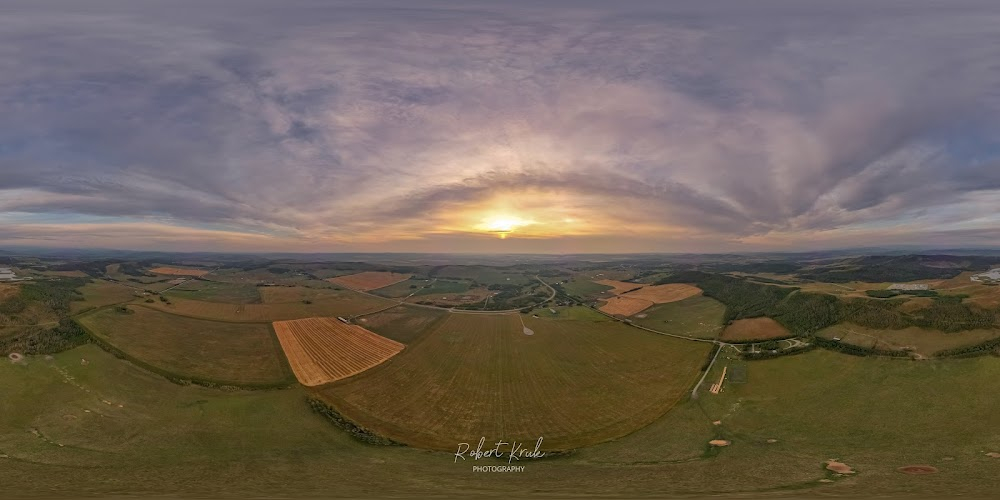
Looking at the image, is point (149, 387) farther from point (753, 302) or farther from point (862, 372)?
point (753, 302)

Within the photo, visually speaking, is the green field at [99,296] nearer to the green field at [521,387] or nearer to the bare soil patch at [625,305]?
the green field at [521,387]

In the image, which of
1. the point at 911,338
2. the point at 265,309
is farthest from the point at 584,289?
the point at 265,309

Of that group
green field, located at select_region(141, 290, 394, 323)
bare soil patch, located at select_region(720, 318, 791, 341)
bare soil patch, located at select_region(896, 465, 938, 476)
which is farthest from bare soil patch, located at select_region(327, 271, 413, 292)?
bare soil patch, located at select_region(896, 465, 938, 476)

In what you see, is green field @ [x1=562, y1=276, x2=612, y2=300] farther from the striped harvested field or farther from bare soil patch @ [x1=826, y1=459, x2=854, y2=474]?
bare soil patch @ [x1=826, y1=459, x2=854, y2=474]

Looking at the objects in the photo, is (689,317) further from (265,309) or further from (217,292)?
(217,292)

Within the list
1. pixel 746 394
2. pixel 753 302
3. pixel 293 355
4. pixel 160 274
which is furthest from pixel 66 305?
pixel 753 302

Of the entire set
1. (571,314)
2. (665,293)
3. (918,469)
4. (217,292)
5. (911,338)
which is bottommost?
(571,314)
